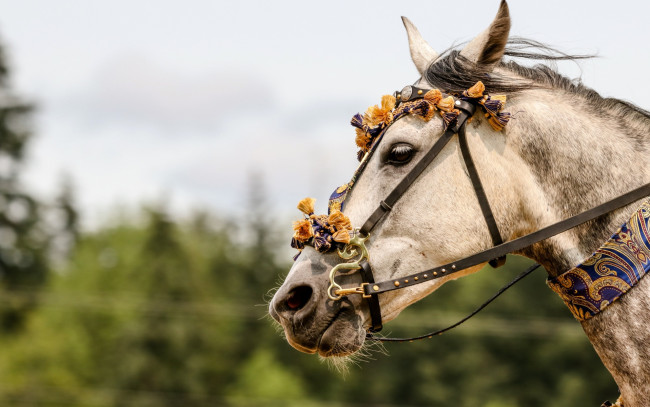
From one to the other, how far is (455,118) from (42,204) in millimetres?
60819

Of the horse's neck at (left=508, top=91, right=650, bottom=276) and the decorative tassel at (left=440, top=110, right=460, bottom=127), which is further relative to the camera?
the decorative tassel at (left=440, top=110, right=460, bottom=127)

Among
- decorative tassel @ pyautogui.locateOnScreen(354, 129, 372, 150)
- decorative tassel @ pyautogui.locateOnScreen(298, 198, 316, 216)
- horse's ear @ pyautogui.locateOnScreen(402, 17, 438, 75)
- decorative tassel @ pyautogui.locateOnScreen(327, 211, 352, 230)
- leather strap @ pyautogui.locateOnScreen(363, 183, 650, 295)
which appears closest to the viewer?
leather strap @ pyautogui.locateOnScreen(363, 183, 650, 295)

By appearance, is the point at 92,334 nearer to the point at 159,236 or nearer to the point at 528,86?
the point at 159,236

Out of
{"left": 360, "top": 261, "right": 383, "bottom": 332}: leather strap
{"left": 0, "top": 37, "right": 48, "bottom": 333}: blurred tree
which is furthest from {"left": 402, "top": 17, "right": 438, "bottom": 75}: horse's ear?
{"left": 0, "top": 37, "right": 48, "bottom": 333}: blurred tree

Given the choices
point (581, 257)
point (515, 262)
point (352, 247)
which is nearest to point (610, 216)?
point (581, 257)

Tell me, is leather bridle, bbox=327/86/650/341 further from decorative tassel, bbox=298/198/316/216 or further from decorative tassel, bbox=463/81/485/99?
decorative tassel, bbox=298/198/316/216

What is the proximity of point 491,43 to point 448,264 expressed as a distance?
1.18m

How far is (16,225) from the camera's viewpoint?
193 feet

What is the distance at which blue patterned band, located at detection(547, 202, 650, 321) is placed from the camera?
4.01m

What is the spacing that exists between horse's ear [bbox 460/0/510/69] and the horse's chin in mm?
1507

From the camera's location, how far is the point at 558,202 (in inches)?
167

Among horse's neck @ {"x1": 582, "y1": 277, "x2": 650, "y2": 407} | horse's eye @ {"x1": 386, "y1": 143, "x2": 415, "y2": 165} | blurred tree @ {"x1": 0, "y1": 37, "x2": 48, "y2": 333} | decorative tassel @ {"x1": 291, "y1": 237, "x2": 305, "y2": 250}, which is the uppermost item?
blurred tree @ {"x1": 0, "y1": 37, "x2": 48, "y2": 333}

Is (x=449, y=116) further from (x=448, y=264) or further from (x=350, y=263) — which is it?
(x=350, y=263)

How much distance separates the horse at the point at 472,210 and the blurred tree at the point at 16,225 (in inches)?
2304
